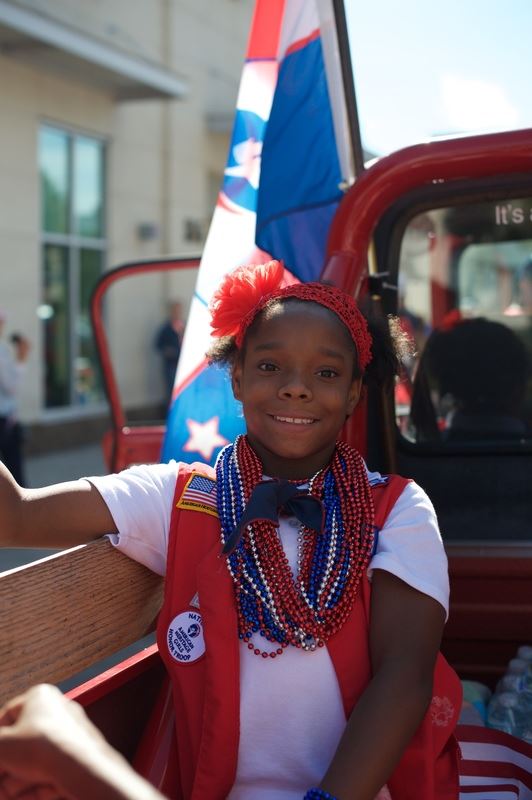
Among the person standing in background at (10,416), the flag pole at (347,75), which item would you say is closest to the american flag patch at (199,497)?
the flag pole at (347,75)

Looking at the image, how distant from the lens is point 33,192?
10.9 m

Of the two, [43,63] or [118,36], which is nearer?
[43,63]

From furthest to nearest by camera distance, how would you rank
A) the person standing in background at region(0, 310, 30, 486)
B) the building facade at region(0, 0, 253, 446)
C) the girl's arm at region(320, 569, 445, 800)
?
1. the building facade at region(0, 0, 253, 446)
2. the person standing in background at region(0, 310, 30, 486)
3. the girl's arm at region(320, 569, 445, 800)

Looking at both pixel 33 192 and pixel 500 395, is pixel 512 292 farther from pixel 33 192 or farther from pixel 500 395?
pixel 33 192

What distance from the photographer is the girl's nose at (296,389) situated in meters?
1.71

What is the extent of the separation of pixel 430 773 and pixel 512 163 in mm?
1326

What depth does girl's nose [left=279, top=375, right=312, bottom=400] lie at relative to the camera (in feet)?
5.60

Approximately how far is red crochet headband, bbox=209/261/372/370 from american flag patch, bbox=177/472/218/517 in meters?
0.28

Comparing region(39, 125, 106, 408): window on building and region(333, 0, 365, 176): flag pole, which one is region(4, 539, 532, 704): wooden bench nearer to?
region(333, 0, 365, 176): flag pole

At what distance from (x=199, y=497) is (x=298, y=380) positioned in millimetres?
272

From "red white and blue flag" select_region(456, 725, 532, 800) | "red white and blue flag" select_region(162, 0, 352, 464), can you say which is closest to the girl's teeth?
"red white and blue flag" select_region(456, 725, 532, 800)

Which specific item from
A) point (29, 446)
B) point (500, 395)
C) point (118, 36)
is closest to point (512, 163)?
point (500, 395)

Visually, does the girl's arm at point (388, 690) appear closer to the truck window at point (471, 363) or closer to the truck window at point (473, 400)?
the truck window at point (473, 400)

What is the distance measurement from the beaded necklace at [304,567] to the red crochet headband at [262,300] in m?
0.27
